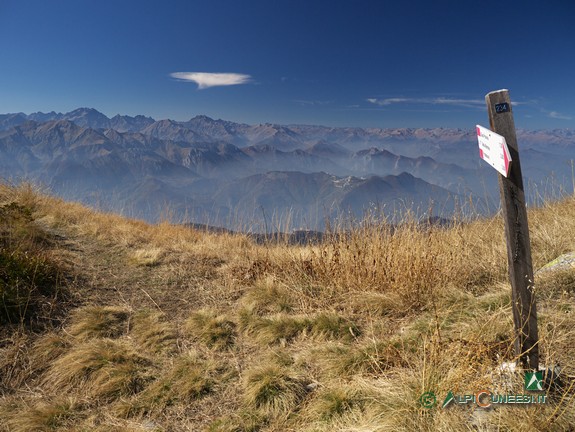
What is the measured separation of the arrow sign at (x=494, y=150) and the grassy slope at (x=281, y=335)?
1.38 metres

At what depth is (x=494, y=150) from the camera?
2.14 metres

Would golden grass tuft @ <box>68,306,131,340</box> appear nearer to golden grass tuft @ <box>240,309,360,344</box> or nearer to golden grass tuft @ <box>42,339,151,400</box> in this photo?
golden grass tuft @ <box>42,339,151,400</box>

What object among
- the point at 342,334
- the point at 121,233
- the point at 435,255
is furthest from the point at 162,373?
the point at 121,233

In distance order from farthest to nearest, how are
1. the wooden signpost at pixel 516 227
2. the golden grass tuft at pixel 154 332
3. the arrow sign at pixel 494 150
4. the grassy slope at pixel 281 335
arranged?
the golden grass tuft at pixel 154 332
the grassy slope at pixel 281 335
the wooden signpost at pixel 516 227
the arrow sign at pixel 494 150

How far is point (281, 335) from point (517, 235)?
2.94 metres

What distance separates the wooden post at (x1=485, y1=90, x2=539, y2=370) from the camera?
221cm

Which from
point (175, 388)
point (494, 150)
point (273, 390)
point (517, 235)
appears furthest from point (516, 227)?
point (175, 388)

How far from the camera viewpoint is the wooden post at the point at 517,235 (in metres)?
2.21

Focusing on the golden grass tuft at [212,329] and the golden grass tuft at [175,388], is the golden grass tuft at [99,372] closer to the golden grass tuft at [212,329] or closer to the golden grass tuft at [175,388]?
the golden grass tuft at [175,388]

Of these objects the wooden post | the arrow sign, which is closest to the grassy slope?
the wooden post

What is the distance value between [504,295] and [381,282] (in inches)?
61.5

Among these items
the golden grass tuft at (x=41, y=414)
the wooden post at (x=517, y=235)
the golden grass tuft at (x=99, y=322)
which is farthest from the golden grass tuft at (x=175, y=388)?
the wooden post at (x=517, y=235)

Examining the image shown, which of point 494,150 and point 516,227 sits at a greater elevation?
point 494,150

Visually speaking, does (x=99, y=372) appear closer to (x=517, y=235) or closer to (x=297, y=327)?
(x=297, y=327)
